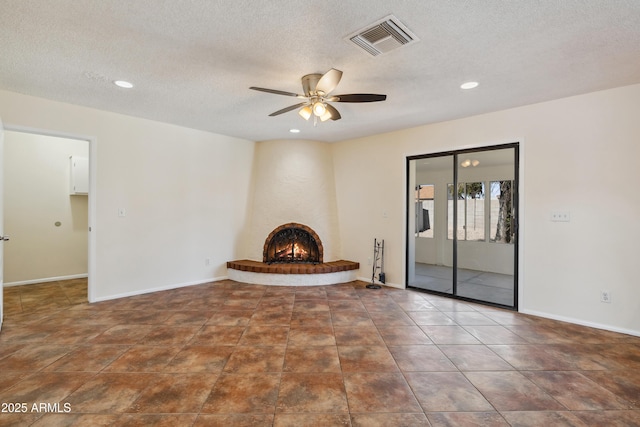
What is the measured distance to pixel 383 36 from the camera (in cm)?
221

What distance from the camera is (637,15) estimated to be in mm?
1990

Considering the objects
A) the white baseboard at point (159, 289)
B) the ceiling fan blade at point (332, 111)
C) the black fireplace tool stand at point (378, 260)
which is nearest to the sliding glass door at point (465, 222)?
the black fireplace tool stand at point (378, 260)

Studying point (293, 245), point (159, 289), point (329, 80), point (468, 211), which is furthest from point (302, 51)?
point (159, 289)

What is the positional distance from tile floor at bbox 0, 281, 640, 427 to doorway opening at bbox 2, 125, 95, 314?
1.46 m

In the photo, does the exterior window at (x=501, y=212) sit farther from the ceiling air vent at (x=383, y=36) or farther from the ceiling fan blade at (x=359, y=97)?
the ceiling air vent at (x=383, y=36)

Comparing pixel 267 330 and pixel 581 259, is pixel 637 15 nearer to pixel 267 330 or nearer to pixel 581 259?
pixel 581 259

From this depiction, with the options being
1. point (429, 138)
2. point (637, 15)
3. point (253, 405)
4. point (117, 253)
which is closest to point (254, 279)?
point (117, 253)

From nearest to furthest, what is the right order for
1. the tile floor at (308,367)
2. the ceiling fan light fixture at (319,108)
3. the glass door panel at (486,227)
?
the tile floor at (308,367) < the ceiling fan light fixture at (319,108) < the glass door panel at (486,227)

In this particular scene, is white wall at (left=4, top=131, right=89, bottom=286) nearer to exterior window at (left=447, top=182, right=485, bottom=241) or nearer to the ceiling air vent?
the ceiling air vent

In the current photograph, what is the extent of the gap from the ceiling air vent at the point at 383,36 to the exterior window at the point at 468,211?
2.88 metres

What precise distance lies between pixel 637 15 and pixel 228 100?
3544 mm

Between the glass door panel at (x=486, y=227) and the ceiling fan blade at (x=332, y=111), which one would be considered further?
the glass door panel at (x=486, y=227)

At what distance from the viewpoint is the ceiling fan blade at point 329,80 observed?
2406mm

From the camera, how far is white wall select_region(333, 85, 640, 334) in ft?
10.2
